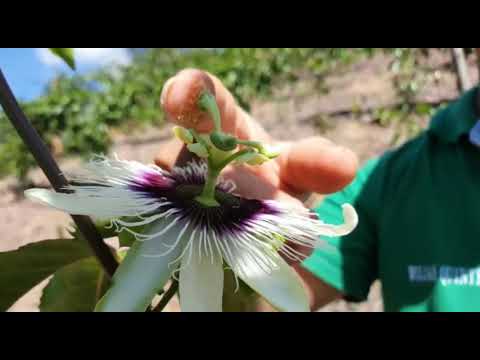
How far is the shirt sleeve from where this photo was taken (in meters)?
1.29

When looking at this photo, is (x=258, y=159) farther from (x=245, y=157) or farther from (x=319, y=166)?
(x=319, y=166)

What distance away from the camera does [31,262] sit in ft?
1.49

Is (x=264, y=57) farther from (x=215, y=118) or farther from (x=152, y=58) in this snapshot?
(x=215, y=118)

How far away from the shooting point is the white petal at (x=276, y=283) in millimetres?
396

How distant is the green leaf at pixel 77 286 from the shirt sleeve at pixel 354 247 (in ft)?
2.73

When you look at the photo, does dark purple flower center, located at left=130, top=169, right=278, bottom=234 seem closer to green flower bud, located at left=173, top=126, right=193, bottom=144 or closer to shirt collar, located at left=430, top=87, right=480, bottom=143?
green flower bud, located at left=173, top=126, right=193, bottom=144

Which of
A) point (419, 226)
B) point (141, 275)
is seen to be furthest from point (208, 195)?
point (419, 226)

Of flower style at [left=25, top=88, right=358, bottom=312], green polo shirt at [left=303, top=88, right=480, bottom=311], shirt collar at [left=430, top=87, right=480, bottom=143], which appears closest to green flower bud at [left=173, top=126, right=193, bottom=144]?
flower style at [left=25, top=88, right=358, bottom=312]

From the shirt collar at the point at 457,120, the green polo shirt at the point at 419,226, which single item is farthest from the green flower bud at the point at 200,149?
the shirt collar at the point at 457,120

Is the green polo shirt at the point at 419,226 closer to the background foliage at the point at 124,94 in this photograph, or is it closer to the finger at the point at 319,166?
the finger at the point at 319,166

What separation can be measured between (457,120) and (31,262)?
1.12 meters

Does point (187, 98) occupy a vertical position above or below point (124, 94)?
below
